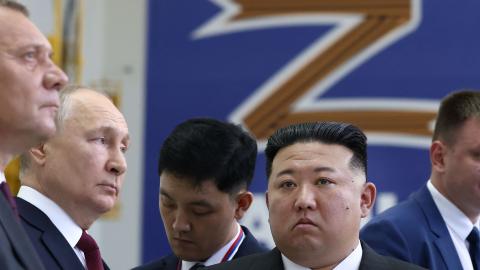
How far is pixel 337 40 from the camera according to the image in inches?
249

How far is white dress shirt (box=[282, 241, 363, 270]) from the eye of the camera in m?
2.82

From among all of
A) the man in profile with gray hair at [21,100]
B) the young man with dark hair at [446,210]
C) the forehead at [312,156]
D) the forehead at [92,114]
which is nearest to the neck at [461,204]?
the young man with dark hair at [446,210]

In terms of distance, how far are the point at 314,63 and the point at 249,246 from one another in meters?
3.12

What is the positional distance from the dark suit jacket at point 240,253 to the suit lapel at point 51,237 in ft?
2.15

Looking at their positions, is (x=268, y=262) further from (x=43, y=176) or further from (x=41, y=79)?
(x=41, y=79)

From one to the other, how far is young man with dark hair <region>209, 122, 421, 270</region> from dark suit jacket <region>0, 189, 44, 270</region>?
0.82m

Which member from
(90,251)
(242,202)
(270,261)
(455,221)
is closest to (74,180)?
(90,251)

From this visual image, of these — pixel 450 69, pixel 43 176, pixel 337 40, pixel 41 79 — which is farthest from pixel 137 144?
pixel 41 79

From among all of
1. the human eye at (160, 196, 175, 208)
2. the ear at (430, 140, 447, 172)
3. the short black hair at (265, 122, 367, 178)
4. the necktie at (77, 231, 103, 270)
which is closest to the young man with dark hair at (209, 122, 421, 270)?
the short black hair at (265, 122, 367, 178)

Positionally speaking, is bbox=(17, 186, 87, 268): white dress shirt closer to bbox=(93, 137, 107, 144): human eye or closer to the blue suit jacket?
bbox=(93, 137, 107, 144): human eye

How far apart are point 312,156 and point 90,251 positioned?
686 millimetres

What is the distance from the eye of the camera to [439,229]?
12.2 ft

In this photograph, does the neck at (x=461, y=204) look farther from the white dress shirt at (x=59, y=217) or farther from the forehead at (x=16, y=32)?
the forehead at (x=16, y=32)

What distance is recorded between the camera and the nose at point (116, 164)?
116 inches
